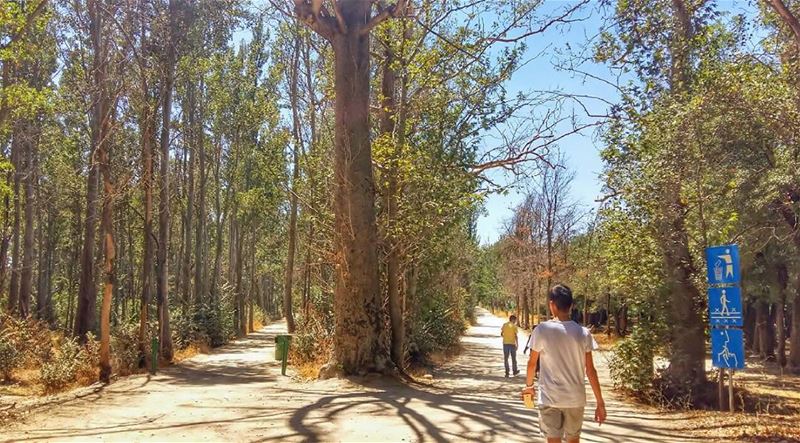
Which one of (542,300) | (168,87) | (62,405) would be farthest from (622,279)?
(542,300)

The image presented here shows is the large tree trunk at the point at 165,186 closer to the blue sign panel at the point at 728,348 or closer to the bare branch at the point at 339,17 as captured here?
the bare branch at the point at 339,17

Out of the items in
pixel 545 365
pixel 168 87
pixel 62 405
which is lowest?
pixel 62 405

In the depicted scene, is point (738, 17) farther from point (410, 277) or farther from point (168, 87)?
point (168, 87)

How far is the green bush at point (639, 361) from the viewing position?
12211mm

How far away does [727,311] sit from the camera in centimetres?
893

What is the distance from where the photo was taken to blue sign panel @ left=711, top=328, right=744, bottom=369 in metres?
8.83

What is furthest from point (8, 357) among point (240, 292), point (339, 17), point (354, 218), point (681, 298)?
point (240, 292)

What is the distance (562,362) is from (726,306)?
536 cm

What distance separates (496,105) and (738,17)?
22.6 feet

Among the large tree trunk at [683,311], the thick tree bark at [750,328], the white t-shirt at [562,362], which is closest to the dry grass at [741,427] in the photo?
the large tree trunk at [683,311]

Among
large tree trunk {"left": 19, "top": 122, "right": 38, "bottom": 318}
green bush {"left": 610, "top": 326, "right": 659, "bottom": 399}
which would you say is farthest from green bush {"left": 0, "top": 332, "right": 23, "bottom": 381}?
green bush {"left": 610, "top": 326, "right": 659, "bottom": 399}

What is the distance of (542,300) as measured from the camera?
46312 mm

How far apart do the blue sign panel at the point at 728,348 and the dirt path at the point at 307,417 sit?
1179 mm

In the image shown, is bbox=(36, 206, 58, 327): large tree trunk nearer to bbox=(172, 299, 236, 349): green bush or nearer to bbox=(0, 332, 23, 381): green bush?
bbox=(172, 299, 236, 349): green bush
